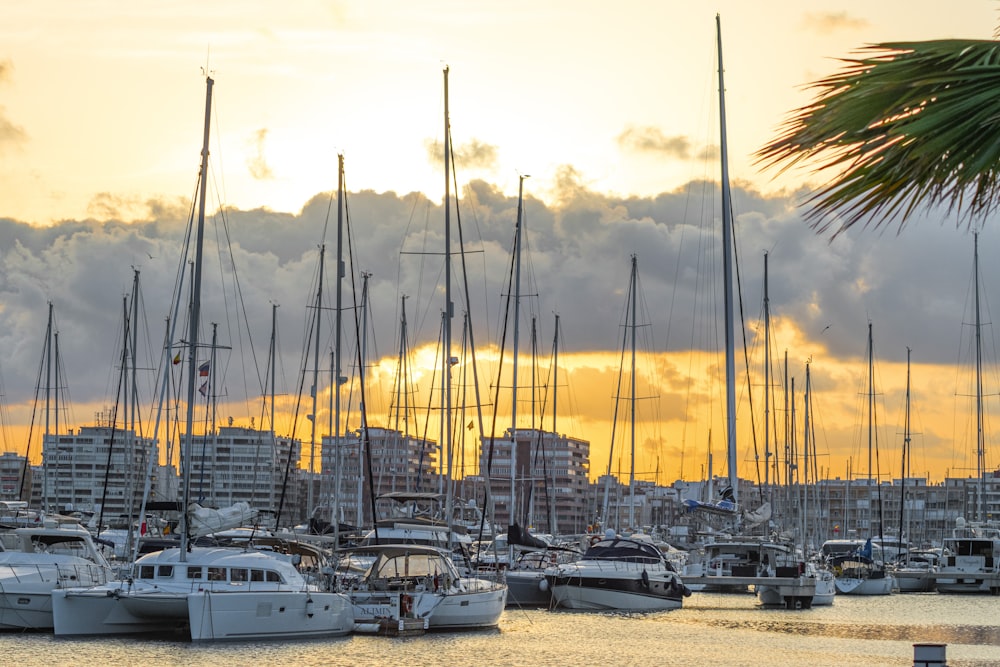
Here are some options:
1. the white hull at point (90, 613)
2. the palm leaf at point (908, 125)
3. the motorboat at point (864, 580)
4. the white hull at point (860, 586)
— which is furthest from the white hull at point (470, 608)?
the motorboat at point (864, 580)

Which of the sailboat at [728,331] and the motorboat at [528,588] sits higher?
the sailboat at [728,331]

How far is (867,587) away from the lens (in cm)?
8450

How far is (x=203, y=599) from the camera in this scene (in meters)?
37.8

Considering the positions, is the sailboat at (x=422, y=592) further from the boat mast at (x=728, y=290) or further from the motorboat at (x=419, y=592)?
the boat mast at (x=728, y=290)

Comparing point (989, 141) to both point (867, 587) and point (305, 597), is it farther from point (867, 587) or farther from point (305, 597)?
point (867, 587)

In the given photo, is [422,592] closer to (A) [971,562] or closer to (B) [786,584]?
(B) [786,584]

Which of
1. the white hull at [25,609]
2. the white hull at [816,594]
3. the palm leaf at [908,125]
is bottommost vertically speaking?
the white hull at [816,594]

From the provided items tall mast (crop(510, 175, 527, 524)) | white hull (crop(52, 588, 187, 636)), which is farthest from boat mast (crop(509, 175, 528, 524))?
white hull (crop(52, 588, 187, 636))

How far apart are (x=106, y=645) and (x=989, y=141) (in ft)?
116

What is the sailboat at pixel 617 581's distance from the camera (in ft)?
193

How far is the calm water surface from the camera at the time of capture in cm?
3716

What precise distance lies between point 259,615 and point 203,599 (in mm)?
1709

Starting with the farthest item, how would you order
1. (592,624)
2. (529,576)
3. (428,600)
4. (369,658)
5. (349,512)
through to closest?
(349,512) → (529,576) → (592,624) → (428,600) → (369,658)

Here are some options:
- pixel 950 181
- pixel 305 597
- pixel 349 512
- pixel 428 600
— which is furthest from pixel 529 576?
pixel 349 512
